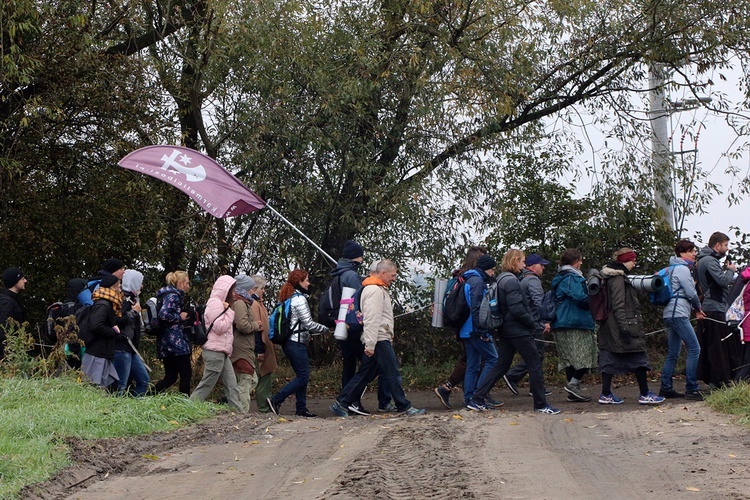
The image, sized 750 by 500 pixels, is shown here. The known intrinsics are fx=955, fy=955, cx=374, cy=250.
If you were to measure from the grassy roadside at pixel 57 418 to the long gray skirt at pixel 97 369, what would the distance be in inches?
5.9

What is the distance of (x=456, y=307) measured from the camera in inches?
442

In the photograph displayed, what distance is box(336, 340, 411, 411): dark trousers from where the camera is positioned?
1068 centimetres

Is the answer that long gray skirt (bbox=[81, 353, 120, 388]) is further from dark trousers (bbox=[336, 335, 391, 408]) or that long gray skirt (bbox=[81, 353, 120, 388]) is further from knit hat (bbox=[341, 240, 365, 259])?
knit hat (bbox=[341, 240, 365, 259])

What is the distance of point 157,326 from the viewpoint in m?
11.2

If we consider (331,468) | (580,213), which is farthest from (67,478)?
(580,213)

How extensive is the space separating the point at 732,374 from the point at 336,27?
25.6 feet

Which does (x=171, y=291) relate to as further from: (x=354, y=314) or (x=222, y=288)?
(x=354, y=314)

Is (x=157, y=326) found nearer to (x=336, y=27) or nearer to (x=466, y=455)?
(x=466, y=455)

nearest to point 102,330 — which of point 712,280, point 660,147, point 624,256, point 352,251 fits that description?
point 352,251

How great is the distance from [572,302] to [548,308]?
0.53 metres

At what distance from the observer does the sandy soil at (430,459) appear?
622cm

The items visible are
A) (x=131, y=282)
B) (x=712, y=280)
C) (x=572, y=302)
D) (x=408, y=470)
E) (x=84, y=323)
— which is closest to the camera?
(x=408, y=470)

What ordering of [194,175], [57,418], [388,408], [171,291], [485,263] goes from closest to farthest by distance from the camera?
1. [57,418]
2. [171,291]
3. [485,263]
4. [388,408]
5. [194,175]

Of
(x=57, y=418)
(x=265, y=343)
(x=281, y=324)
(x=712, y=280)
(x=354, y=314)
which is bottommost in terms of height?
(x=57, y=418)
